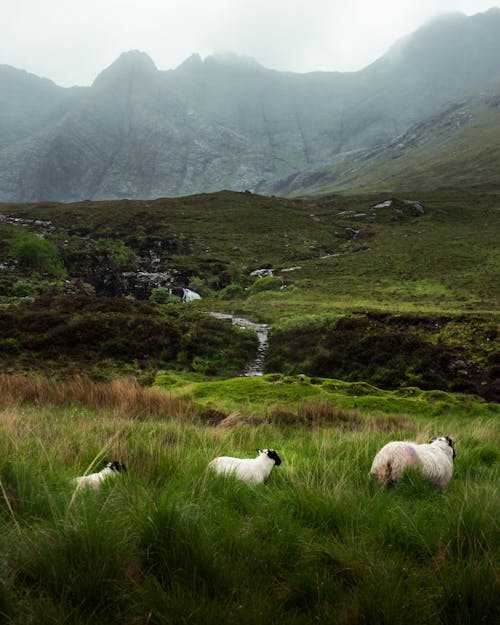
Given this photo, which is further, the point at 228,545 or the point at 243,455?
the point at 243,455

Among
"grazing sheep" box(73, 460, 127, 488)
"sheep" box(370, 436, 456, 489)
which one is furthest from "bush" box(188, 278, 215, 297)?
"grazing sheep" box(73, 460, 127, 488)

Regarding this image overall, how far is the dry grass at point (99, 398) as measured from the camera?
1012 centimetres

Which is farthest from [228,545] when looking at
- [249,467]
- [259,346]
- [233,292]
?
[233,292]

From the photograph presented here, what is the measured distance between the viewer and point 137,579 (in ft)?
8.70

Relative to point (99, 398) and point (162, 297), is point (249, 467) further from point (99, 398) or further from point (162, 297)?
point (162, 297)

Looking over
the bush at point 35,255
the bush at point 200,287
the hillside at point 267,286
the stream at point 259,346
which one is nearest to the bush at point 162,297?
the hillside at point 267,286

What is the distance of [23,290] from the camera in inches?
1535

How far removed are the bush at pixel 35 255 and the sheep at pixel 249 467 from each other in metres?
51.6

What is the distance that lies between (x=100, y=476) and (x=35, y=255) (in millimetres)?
55307

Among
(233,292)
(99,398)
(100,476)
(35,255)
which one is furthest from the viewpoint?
(35,255)

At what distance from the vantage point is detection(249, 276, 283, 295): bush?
46750mm

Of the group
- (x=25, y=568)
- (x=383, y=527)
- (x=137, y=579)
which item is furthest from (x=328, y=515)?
(x=25, y=568)

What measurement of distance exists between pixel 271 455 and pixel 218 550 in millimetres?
2613

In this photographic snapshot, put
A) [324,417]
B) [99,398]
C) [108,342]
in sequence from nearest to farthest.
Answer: [99,398] → [324,417] → [108,342]
